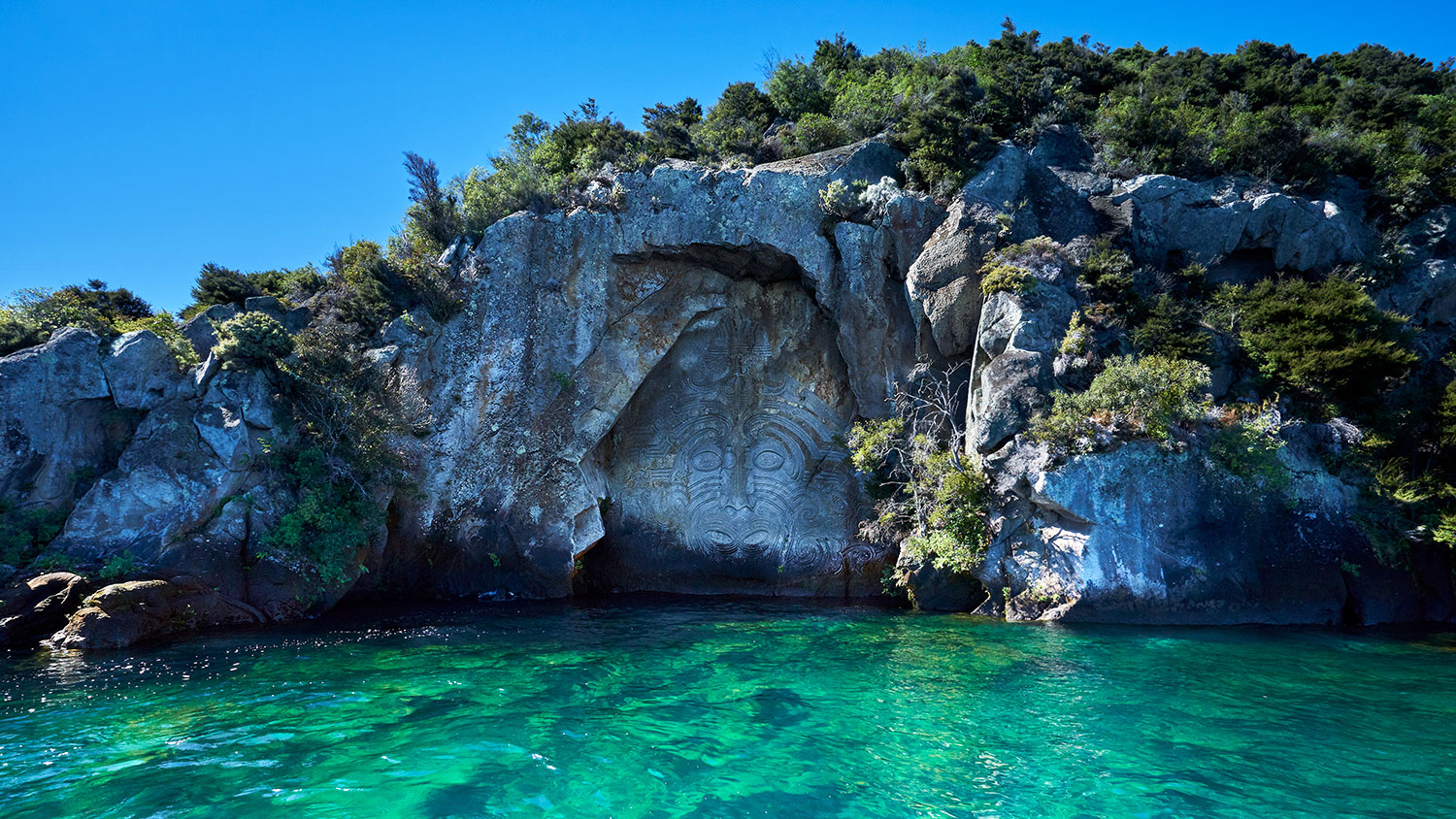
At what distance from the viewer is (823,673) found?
1000cm

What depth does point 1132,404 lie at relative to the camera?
523 inches

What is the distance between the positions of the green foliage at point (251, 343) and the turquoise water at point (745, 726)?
609 cm

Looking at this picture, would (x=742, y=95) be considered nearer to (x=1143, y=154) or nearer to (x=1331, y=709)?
(x=1143, y=154)

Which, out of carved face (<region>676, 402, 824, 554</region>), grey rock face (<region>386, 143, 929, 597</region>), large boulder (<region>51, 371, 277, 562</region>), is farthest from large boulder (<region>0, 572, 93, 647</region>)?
carved face (<region>676, 402, 824, 554</region>)

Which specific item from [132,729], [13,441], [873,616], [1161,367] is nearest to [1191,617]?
[1161,367]

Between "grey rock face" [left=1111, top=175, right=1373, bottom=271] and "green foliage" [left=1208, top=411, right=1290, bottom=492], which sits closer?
"green foliage" [left=1208, top=411, right=1290, bottom=492]

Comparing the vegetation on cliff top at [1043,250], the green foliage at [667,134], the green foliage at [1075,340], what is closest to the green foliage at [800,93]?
the vegetation on cliff top at [1043,250]

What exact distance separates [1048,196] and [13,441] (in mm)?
22953

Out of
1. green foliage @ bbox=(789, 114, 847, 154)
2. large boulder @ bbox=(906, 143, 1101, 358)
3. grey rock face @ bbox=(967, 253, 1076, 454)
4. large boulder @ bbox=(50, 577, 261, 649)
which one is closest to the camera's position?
large boulder @ bbox=(50, 577, 261, 649)

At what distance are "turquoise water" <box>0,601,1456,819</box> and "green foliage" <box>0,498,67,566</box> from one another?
3.00 meters

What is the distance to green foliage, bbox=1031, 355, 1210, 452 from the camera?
1309 cm

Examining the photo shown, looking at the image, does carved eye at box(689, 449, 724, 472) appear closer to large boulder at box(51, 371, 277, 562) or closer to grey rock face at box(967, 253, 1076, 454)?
grey rock face at box(967, 253, 1076, 454)

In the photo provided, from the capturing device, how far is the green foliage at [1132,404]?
13.1 metres

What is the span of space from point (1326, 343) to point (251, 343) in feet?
73.1
